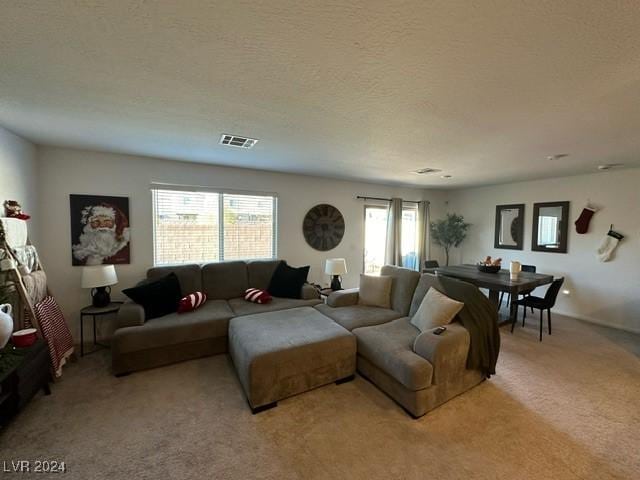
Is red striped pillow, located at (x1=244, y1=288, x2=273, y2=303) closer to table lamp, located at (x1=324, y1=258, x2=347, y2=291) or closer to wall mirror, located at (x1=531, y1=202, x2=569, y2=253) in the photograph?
table lamp, located at (x1=324, y1=258, x2=347, y2=291)

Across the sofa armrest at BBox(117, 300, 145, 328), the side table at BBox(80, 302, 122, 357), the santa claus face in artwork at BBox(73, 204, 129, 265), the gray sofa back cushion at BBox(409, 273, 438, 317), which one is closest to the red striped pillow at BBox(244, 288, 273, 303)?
the sofa armrest at BBox(117, 300, 145, 328)

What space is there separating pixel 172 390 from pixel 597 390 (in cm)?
388

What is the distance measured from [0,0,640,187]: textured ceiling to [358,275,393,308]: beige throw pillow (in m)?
1.67

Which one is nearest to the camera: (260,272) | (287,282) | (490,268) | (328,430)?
(328,430)

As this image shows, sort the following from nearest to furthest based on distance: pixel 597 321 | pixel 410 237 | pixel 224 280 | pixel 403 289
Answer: pixel 403 289, pixel 224 280, pixel 597 321, pixel 410 237

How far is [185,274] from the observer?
3.53 metres

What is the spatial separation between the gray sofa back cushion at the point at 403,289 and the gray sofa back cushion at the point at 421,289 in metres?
0.08

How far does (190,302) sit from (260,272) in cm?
108

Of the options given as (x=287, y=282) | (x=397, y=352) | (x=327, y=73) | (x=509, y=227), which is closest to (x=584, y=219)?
(x=509, y=227)

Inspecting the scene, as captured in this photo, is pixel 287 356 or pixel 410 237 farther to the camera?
pixel 410 237

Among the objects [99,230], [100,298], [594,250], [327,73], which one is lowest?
[100,298]

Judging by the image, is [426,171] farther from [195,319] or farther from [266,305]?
[195,319]

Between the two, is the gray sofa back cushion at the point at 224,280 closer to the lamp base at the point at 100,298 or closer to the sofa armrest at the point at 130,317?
the sofa armrest at the point at 130,317

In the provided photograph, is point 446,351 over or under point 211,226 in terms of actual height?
under
